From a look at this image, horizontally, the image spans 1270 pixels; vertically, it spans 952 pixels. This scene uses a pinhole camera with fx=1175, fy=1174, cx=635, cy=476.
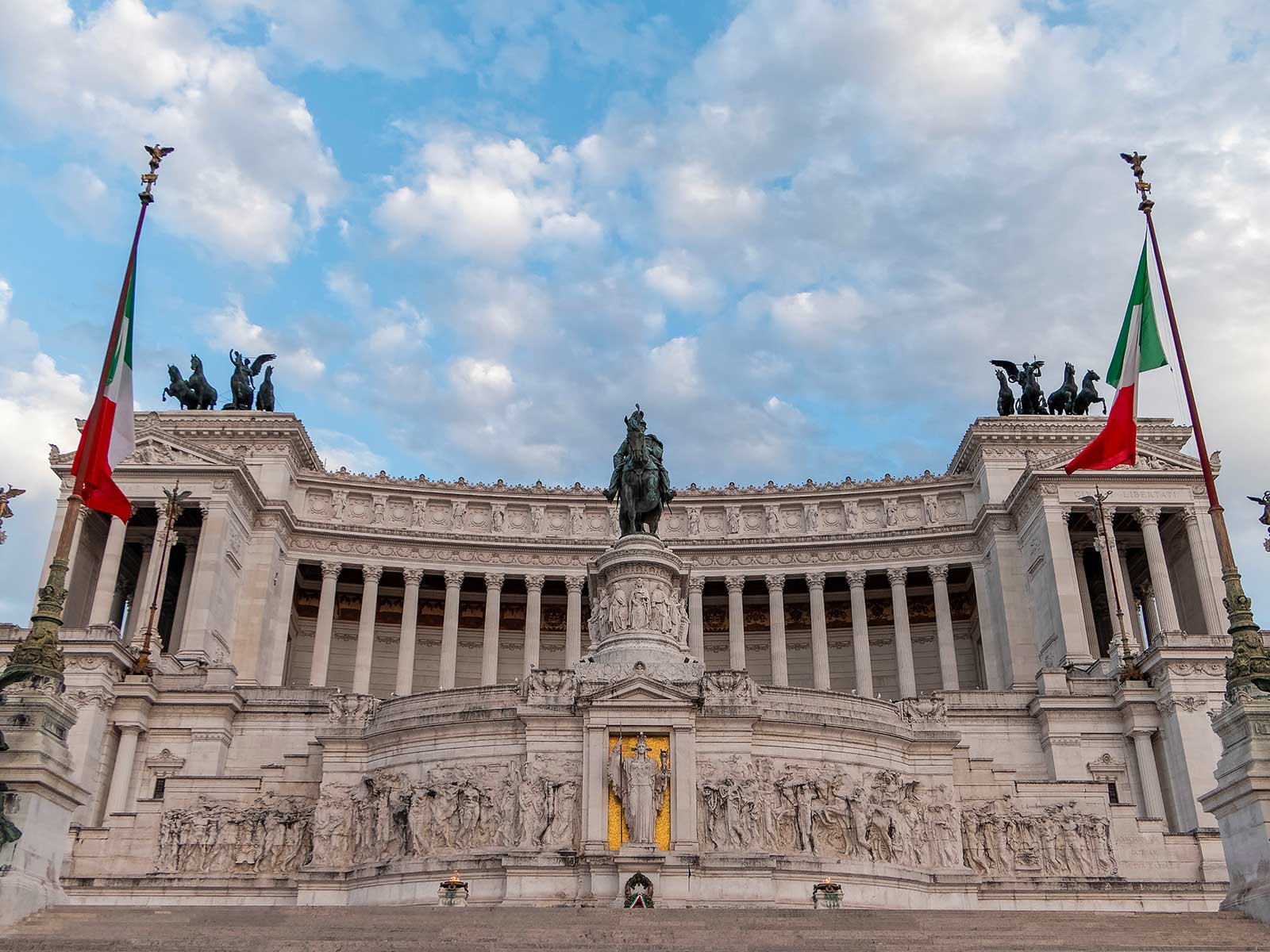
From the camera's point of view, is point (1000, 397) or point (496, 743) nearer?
point (496, 743)

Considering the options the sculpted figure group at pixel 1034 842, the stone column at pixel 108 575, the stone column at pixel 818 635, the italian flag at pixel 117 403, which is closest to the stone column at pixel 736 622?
the stone column at pixel 818 635

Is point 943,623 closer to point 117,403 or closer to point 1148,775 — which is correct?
point 1148,775

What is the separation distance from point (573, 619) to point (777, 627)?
10.8 meters

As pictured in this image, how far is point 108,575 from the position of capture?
5425cm

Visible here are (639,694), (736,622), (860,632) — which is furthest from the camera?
(736,622)

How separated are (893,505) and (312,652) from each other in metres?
32.2

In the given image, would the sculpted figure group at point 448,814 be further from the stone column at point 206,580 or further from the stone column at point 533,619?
the stone column at point 533,619

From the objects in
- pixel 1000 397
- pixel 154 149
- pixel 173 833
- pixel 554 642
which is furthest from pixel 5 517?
pixel 1000 397

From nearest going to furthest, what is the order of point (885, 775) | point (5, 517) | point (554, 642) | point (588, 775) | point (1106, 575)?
point (588, 775), point (885, 775), point (5, 517), point (1106, 575), point (554, 642)

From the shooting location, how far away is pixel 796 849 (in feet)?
89.6

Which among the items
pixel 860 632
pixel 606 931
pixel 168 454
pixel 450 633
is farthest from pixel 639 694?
pixel 168 454

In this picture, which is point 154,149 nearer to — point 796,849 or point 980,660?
point 796,849

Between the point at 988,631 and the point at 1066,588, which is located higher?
the point at 1066,588

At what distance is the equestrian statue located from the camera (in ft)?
113
